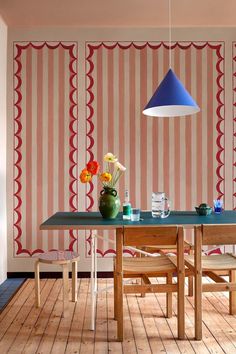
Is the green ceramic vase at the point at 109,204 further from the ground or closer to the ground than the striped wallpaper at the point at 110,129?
closer to the ground

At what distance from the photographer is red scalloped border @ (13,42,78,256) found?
457 cm

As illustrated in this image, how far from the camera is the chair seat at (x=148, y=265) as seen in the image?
2.83m

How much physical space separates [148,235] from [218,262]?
68cm

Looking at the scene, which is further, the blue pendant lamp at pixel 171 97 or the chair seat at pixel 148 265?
the blue pendant lamp at pixel 171 97

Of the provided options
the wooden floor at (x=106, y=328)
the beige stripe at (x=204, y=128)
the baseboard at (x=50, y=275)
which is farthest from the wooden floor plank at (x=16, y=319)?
the beige stripe at (x=204, y=128)

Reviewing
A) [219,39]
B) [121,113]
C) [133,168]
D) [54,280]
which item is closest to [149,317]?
[54,280]

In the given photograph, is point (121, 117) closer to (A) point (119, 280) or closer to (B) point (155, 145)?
(B) point (155, 145)

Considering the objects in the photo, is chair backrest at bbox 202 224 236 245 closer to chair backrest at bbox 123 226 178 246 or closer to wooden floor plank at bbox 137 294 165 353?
chair backrest at bbox 123 226 178 246

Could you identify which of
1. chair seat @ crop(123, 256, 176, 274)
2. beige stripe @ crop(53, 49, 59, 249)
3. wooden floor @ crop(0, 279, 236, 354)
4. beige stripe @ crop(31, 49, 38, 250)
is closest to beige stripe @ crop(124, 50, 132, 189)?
beige stripe @ crop(53, 49, 59, 249)

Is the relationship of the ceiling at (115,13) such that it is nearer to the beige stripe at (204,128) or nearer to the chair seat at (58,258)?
the beige stripe at (204,128)

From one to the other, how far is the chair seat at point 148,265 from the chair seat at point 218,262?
7.6 inches

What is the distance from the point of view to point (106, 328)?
120 inches

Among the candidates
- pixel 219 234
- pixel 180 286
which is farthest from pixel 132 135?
pixel 180 286

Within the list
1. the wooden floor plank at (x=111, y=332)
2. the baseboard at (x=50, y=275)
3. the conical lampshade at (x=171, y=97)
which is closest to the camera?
the wooden floor plank at (x=111, y=332)
